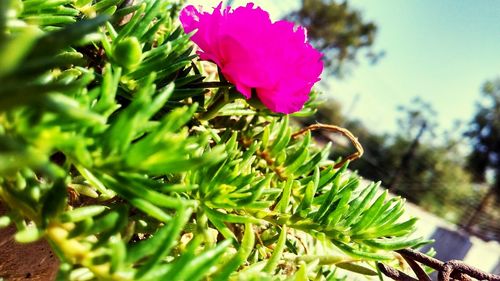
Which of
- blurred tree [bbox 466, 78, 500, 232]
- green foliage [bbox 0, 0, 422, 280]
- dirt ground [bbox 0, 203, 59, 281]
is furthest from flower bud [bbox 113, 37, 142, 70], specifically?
blurred tree [bbox 466, 78, 500, 232]

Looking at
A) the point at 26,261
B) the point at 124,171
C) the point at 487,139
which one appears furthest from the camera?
the point at 487,139

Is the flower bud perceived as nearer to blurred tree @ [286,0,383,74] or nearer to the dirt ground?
the dirt ground

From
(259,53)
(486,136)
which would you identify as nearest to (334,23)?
(486,136)

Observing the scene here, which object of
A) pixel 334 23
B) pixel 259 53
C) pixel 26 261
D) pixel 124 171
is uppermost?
pixel 334 23

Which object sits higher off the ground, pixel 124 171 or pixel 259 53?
pixel 259 53

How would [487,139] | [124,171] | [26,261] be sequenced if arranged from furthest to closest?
1. [487,139]
2. [26,261]
3. [124,171]

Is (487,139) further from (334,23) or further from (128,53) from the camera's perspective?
(128,53)

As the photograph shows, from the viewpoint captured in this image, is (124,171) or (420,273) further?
(420,273)

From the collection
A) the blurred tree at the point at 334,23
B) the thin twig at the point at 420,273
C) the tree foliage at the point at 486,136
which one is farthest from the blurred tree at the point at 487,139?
the thin twig at the point at 420,273
